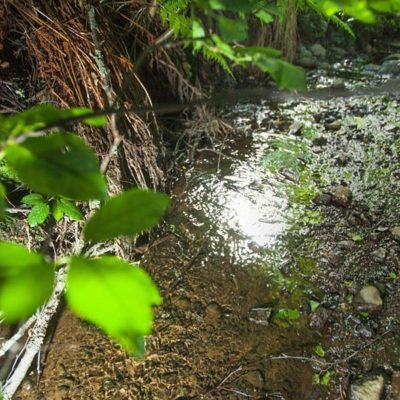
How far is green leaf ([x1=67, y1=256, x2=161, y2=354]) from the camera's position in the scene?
11.1 inches

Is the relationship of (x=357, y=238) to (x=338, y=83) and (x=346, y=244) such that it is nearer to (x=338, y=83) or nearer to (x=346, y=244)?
(x=346, y=244)

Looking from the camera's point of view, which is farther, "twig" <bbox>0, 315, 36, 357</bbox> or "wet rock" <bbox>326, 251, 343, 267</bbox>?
"wet rock" <bbox>326, 251, 343, 267</bbox>

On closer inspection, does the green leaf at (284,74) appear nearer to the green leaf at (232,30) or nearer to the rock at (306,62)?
the green leaf at (232,30)

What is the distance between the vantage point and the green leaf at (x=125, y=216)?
1.16ft

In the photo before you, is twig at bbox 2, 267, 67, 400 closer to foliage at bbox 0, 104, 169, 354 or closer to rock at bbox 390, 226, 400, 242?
foliage at bbox 0, 104, 169, 354

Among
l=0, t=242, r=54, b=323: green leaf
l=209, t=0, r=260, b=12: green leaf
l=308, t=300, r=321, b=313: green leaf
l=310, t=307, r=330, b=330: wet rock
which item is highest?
l=209, t=0, r=260, b=12: green leaf

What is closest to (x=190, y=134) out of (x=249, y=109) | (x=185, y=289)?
(x=249, y=109)

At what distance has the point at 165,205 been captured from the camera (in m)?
0.38

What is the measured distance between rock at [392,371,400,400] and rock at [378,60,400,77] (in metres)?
3.14

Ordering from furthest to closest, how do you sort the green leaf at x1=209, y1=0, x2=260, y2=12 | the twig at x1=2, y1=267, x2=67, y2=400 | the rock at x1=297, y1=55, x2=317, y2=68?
the rock at x1=297, y1=55, x2=317, y2=68
the twig at x1=2, y1=267, x2=67, y2=400
the green leaf at x1=209, y1=0, x2=260, y2=12

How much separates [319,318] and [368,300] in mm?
237

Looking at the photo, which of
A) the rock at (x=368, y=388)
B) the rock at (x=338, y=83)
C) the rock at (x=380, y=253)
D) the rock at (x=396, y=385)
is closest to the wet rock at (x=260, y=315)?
the rock at (x=368, y=388)

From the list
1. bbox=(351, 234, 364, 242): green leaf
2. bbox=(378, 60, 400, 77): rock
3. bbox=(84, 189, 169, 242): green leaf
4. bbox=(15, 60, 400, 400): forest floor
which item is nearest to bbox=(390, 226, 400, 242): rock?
bbox=(15, 60, 400, 400): forest floor

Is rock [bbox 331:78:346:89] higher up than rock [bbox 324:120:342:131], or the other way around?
rock [bbox 331:78:346:89]
